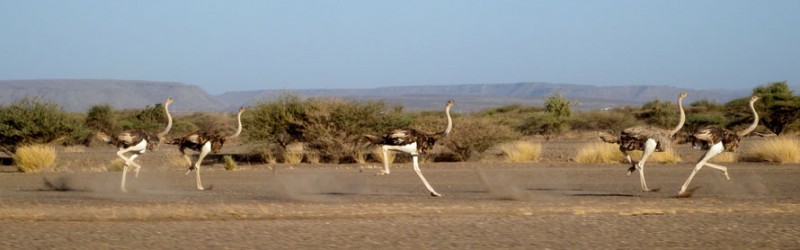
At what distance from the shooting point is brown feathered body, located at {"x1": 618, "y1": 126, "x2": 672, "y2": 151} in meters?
20.5

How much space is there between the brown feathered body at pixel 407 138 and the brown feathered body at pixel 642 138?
3506 mm

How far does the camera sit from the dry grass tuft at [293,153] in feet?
115

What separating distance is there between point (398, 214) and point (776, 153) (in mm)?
18750

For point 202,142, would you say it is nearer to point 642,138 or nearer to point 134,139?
point 134,139

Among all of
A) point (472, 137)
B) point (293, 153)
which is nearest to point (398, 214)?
point (472, 137)

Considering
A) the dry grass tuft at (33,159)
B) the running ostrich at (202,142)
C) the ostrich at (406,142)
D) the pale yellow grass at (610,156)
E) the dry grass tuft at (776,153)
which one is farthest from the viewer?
the pale yellow grass at (610,156)

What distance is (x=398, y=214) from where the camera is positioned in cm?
1659

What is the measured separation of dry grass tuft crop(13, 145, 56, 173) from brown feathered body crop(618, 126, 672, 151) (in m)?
18.5

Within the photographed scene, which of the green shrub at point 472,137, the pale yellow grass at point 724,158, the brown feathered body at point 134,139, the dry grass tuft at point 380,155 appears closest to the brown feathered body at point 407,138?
the brown feathered body at point 134,139

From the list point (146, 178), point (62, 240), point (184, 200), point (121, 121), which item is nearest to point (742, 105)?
point (121, 121)

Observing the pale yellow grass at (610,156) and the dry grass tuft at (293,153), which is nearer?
the pale yellow grass at (610,156)

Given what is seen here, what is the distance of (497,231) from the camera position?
14500 mm

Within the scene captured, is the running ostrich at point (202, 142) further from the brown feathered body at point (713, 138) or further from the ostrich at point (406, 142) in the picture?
the brown feathered body at point (713, 138)

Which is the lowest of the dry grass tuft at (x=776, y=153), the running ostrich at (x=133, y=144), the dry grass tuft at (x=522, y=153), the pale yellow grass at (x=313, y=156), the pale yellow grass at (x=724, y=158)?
the pale yellow grass at (x=313, y=156)
